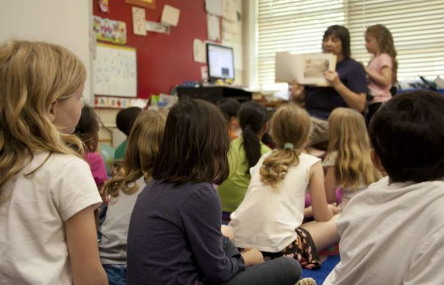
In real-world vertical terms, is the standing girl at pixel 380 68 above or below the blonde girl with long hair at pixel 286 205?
above

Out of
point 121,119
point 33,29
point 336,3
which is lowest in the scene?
point 121,119

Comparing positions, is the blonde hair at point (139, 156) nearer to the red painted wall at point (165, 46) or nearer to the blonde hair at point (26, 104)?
the blonde hair at point (26, 104)

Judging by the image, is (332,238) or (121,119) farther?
(121,119)

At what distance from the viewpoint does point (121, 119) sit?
2562mm

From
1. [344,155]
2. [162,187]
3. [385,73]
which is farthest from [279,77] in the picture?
[162,187]

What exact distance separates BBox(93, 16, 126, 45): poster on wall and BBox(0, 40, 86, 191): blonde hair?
2930 mm

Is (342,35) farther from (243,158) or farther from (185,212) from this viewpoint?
(185,212)

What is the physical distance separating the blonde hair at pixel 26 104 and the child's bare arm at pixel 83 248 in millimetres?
130

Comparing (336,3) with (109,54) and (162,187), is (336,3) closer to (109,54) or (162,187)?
(109,54)

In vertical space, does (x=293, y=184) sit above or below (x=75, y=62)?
below

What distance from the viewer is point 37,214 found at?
83 centimetres

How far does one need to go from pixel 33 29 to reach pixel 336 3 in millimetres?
3219

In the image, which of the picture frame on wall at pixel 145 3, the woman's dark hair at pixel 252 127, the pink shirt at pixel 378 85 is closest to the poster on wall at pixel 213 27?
the picture frame on wall at pixel 145 3

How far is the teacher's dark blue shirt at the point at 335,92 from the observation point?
316 centimetres
